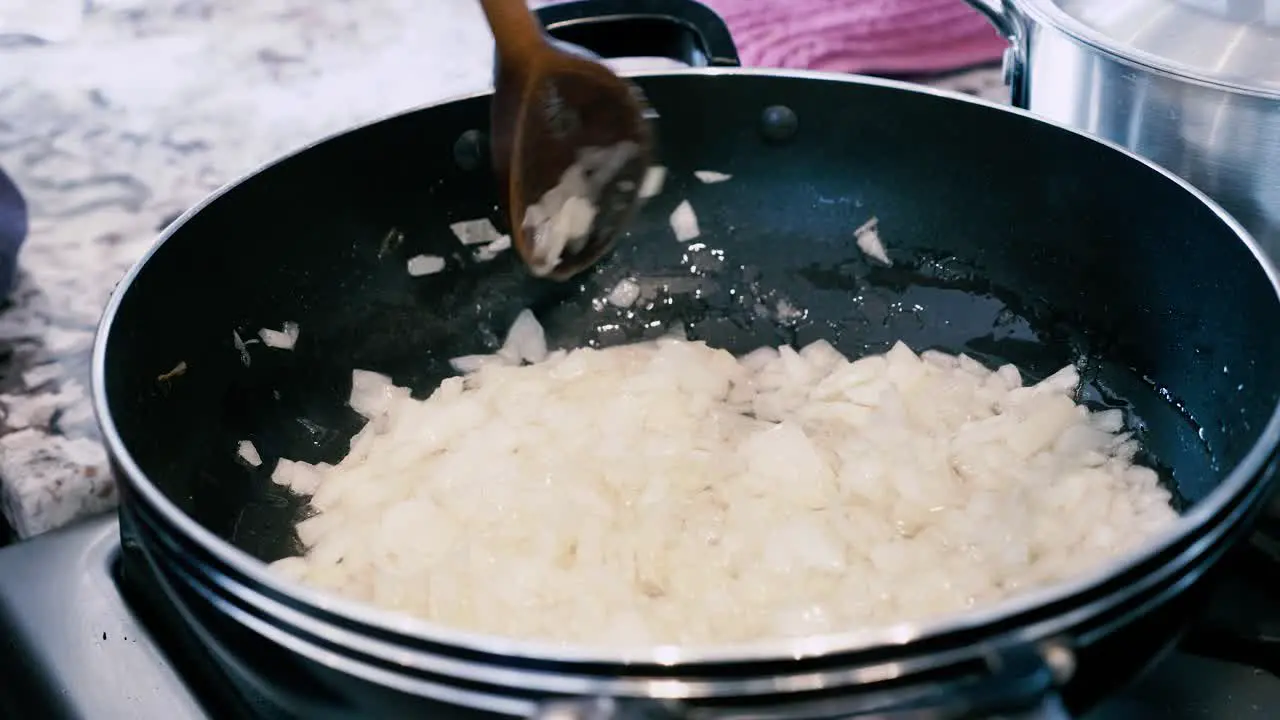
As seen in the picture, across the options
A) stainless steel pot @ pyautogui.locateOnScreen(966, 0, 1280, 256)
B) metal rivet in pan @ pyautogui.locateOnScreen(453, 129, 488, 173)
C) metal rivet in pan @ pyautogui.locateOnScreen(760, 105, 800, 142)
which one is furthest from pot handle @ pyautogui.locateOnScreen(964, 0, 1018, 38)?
metal rivet in pan @ pyautogui.locateOnScreen(453, 129, 488, 173)

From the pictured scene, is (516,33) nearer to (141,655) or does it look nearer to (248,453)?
(248,453)

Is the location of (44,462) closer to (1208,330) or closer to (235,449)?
(235,449)

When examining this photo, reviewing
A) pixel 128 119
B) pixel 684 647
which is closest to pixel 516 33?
pixel 684 647

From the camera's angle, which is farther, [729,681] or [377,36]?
[377,36]

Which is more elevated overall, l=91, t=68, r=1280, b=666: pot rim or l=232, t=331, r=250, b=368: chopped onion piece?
l=91, t=68, r=1280, b=666: pot rim

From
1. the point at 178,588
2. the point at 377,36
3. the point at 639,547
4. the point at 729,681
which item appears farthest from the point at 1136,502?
the point at 377,36

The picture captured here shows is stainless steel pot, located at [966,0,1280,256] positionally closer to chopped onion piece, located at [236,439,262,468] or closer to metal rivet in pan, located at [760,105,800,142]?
metal rivet in pan, located at [760,105,800,142]
